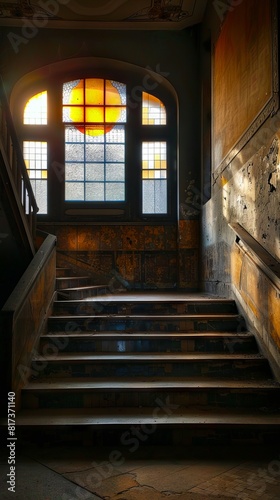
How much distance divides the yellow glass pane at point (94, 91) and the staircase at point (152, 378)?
4.95 meters

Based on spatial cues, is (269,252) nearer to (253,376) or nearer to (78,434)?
(253,376)

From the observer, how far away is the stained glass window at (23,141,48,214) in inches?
329

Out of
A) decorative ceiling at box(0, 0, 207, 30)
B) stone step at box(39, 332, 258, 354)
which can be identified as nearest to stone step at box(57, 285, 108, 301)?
stone step at box(39, 332, 258, 354)

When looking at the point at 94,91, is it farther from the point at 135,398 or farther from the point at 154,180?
the point at 135,398

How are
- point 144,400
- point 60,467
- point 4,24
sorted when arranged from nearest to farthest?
point 60,467 → point 144,400 → point 4,24

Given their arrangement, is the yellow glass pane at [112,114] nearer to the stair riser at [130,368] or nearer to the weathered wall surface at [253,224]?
the weathered wall surface at [253,224]

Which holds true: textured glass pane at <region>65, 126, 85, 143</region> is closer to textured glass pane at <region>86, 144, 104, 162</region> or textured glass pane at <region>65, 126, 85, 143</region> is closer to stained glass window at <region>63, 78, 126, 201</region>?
stained glass window at <region>63, 78, 126, 201</region>

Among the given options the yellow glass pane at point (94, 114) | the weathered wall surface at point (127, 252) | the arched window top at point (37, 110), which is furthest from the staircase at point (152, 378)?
the arched window top at point (37, 110)

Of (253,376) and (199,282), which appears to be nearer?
(253,376)

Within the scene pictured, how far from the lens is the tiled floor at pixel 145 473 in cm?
252

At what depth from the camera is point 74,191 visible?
841cm

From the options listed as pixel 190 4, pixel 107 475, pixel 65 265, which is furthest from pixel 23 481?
pixel 190 4

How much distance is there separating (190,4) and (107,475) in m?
7.43

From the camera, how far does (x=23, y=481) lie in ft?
8.80
